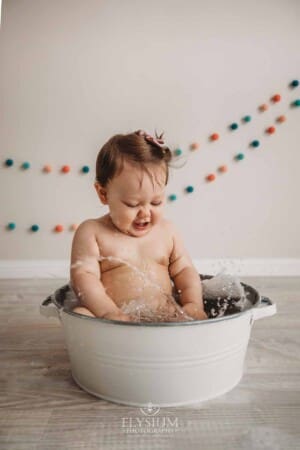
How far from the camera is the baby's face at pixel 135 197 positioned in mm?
914

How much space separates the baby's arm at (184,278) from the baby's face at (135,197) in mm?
102

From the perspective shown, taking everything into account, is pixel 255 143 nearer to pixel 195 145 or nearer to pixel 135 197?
pixel 195 145

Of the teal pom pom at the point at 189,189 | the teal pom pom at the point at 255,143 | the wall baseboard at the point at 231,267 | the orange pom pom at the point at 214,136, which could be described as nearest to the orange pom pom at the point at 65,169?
the wall baseboard at the point at 231,267

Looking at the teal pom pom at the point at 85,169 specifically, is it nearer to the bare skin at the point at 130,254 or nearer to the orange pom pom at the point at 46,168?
the orange pom pom at the point at 46,168

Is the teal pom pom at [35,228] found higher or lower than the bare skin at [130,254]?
lower

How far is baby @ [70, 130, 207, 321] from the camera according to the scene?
3.00 feet

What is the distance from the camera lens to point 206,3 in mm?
1824

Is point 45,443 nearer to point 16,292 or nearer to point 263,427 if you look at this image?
point 263,427

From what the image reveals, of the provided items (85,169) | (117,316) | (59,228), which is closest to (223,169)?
(85,169)

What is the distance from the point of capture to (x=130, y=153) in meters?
0.92

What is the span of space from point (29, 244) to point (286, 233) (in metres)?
1.02

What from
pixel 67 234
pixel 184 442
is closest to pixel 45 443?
pixel 184 442

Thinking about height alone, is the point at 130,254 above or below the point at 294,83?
below

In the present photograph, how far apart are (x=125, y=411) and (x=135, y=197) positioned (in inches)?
15.0
